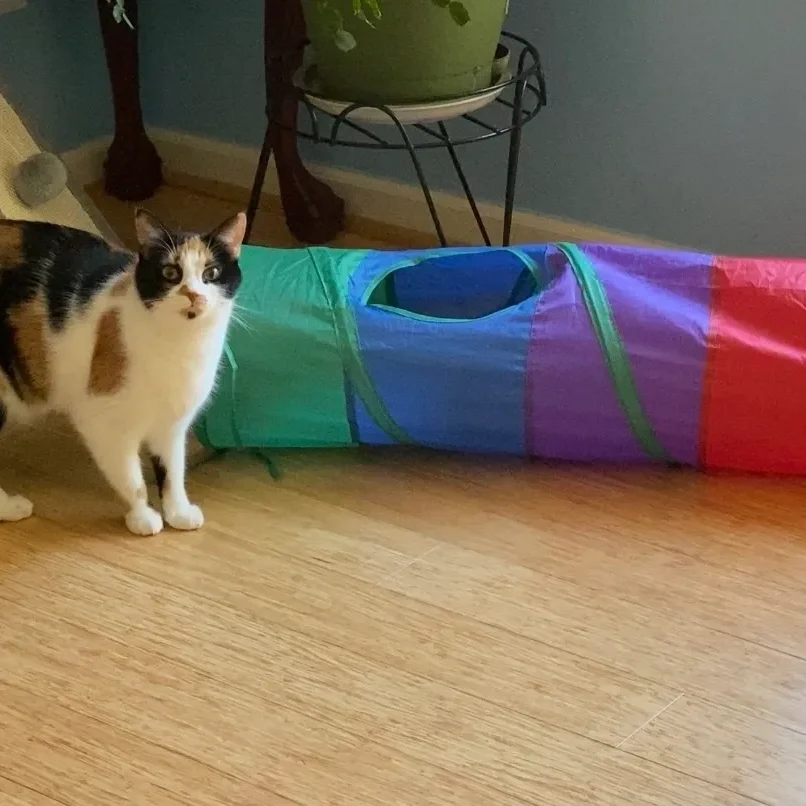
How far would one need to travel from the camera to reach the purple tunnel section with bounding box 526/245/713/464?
149cm

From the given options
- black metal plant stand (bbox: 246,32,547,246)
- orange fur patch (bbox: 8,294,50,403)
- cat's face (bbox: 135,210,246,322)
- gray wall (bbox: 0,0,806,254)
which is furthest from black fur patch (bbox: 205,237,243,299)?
gray wall (bbox: 0,0,806,254)

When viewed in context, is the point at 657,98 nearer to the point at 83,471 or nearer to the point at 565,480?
the point at 565,480

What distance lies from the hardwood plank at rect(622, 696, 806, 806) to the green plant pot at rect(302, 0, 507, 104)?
939mm

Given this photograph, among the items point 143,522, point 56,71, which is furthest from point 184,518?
point 56,71

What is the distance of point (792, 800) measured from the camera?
109 centimetres

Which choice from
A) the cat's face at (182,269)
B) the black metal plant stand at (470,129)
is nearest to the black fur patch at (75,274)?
the cat's face at (182,269)

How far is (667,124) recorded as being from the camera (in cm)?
198

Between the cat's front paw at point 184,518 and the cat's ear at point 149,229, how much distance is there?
1.21ft

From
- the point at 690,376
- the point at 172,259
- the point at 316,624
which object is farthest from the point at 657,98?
the point at 316,624

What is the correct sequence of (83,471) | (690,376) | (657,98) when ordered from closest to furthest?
1. (690,376)
2. (83,471)
3. (657,98)

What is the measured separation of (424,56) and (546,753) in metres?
0.98

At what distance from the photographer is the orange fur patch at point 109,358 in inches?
54.9

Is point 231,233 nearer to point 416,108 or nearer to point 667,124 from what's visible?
point 416,108

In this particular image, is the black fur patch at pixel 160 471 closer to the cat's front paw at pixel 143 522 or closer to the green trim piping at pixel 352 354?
the cat's front paw at pixel 143 522
